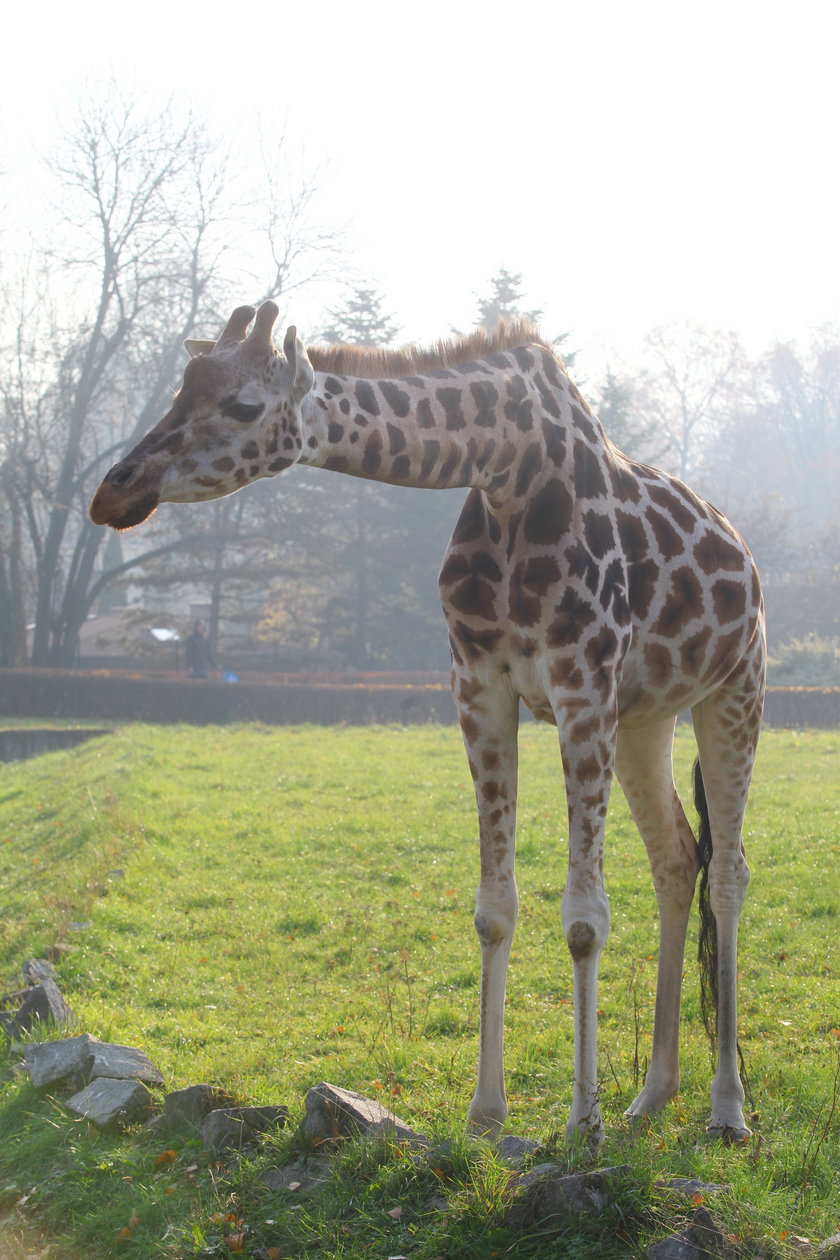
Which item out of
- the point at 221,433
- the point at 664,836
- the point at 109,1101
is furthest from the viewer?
the point at 664,836

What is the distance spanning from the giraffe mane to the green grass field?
3.04 meters

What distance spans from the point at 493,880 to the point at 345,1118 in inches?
44.3

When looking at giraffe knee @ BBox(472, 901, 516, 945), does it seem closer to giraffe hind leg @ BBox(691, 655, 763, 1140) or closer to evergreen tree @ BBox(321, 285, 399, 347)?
giraffe hind leg @ BBox(691, 655, 763, 1140)

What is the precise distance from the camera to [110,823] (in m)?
11.7

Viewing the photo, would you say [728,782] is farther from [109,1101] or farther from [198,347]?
[109,1101]

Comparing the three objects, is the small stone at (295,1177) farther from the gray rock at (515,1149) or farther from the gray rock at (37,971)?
the gray rock at (37,971)

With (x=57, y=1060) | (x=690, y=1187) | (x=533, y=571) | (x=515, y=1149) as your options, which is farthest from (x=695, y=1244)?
(x=57, y=1060)

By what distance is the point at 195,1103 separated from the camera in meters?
5.07

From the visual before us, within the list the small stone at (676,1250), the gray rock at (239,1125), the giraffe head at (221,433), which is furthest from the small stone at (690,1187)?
the giraffe head at (221,433)

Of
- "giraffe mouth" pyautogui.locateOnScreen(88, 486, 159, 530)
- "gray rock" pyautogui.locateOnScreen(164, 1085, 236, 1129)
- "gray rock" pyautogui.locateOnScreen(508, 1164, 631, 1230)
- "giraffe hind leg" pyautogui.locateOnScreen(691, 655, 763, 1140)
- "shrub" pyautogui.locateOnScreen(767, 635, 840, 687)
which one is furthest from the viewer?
"shrub" pyautogui.locateOnScreen(767, 635, 840, 687)

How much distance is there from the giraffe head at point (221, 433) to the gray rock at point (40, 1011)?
375 centimetres

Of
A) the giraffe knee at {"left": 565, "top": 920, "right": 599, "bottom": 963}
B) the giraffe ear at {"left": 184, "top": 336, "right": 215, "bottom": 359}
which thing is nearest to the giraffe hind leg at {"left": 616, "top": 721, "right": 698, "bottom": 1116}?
the giraffe knee at {"left": 565, "top": 920, "right": 599, "bottom": 963}

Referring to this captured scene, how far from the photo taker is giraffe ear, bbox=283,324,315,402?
4.09 metres

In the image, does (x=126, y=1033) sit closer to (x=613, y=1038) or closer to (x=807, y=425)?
(x=613, y=1038)
